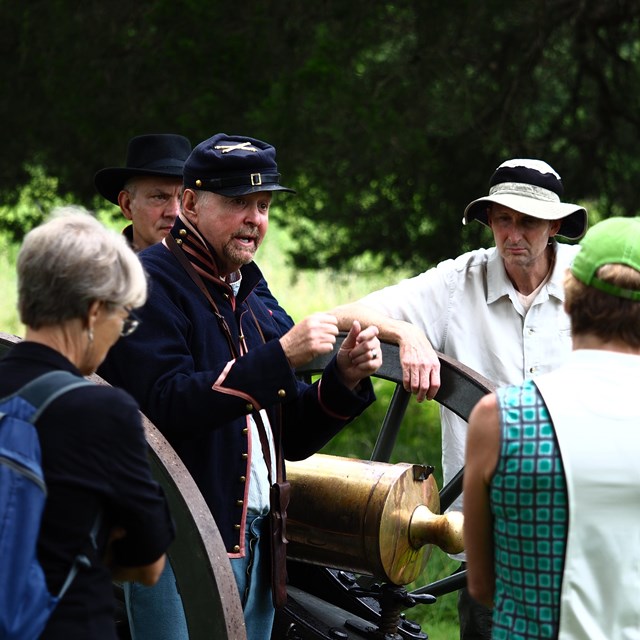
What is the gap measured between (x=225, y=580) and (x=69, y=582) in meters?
0.88

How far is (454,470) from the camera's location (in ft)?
13.9

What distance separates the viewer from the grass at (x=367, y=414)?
5461mm

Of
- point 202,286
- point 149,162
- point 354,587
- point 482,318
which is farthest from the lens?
point 149,162

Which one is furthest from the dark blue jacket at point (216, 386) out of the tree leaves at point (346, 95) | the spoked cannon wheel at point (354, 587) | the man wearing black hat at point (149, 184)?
the tree leaves at point (346, 95)

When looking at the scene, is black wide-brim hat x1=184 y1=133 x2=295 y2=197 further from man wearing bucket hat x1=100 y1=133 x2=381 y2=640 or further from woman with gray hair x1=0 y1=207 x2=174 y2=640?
woman with gray hair x1=0 y1=207 x2=174 y2=640

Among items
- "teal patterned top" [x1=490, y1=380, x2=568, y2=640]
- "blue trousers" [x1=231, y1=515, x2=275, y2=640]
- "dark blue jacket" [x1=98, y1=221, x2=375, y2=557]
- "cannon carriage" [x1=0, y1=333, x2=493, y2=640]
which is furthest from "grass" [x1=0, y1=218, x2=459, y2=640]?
"teal patterned top" [x1=490, y1=380, x2=568, y2=640]

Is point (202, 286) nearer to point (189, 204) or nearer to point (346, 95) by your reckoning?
point (189, 204)

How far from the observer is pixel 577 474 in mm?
2143

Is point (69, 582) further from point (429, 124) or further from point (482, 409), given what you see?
point (429, 124)

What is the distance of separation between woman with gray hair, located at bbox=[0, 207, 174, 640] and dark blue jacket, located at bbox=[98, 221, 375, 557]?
2.71 feet

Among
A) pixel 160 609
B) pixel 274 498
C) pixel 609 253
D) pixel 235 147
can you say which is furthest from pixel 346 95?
pixel 609 253

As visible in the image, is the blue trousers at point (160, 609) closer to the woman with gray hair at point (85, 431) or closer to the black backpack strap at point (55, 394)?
the woman with gray hair at point (85, 431)

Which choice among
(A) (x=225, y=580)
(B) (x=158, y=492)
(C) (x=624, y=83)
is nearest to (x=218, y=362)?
(A) (x=225, y=580)

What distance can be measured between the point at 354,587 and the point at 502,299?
108 centimetres
